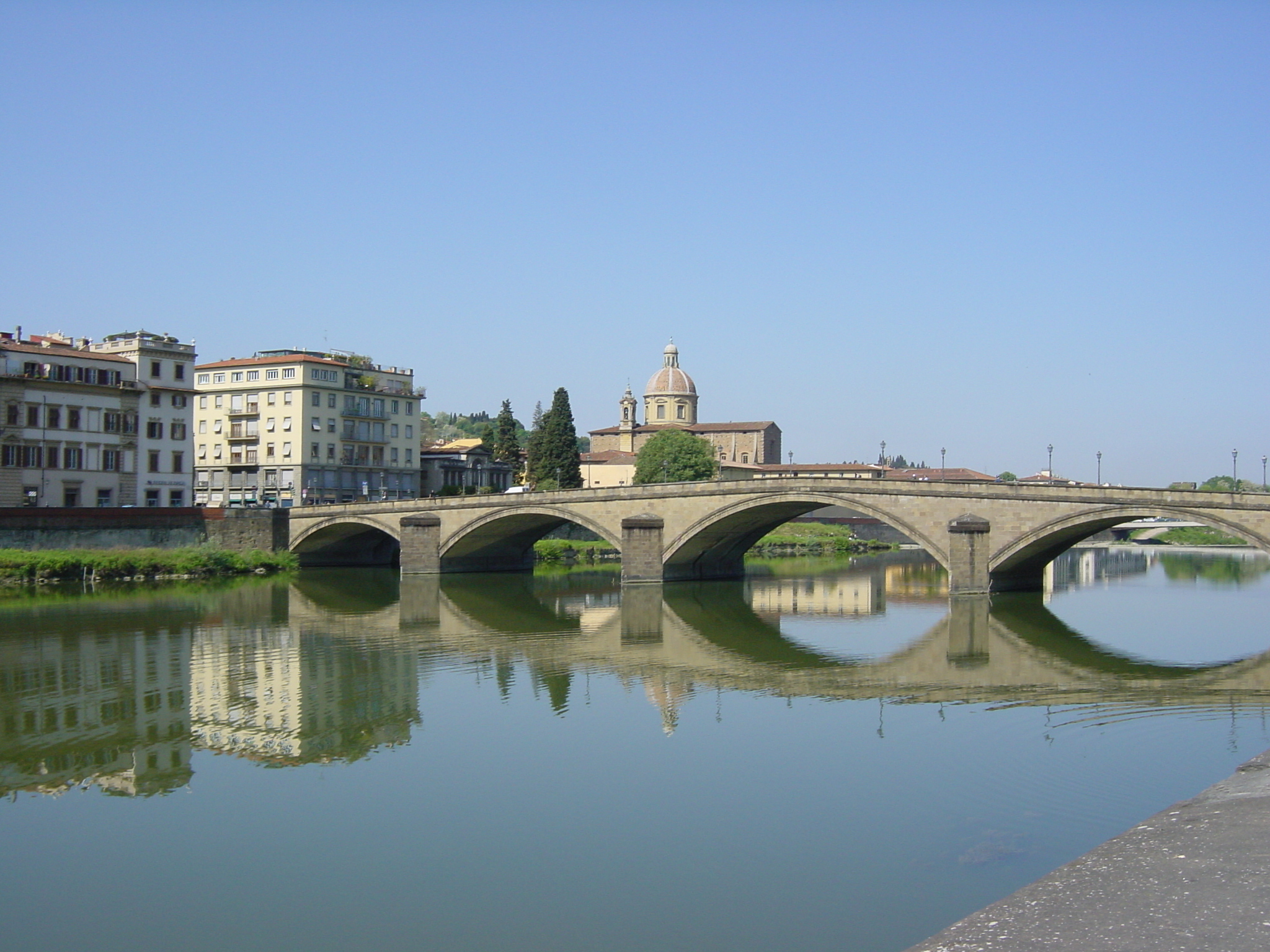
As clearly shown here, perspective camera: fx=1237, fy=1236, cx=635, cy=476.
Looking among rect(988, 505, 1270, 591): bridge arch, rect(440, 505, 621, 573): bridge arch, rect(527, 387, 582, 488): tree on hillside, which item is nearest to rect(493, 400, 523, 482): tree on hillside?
rect(527, 387, 582, 488): tree on hillside

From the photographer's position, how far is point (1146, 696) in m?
23.2

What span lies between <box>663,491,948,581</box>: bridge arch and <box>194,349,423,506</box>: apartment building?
2416 cm

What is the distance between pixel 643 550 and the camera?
4928 centimetres

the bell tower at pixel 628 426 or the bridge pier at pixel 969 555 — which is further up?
the bell tower at pixel 628 426

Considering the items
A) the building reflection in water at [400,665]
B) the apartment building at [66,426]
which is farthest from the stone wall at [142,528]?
the building reflection in water at [400,665]

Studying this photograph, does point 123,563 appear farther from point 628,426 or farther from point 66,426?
point 628,426

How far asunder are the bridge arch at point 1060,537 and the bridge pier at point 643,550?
13304 mm

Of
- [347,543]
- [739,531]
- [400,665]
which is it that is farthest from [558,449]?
[400,665]

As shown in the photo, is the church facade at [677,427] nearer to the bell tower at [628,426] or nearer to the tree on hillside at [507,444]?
the bell tower at [628,426]

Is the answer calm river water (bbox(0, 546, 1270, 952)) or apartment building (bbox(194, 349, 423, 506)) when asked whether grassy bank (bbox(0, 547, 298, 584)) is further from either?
apartment building (bbox(194, 349, 423, 506))

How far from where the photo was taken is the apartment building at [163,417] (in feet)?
184

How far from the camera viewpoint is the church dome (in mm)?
127000

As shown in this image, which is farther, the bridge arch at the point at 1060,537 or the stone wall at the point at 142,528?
the stone wall at the point at 142,528

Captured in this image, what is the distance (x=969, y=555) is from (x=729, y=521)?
10.6 meters
